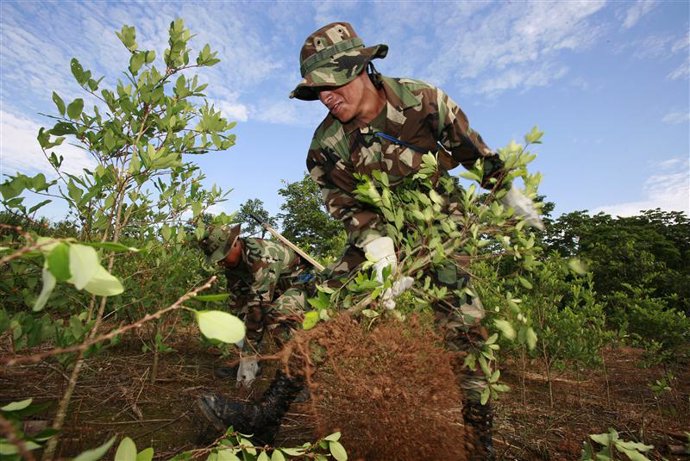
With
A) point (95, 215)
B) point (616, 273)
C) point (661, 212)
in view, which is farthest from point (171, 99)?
point (661, 212)

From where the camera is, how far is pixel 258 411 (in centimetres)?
201

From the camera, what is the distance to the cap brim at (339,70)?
86.9 inches

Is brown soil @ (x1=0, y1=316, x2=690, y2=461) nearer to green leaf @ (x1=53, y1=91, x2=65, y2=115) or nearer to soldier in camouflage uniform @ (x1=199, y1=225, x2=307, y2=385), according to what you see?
soldier in camouflage uniform @ (x1=199, y1=225, x2=307, y2=385)

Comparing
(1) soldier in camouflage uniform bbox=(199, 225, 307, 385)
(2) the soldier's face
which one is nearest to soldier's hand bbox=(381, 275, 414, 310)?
(2) the soldier's face

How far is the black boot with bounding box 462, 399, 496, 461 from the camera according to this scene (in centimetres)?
181

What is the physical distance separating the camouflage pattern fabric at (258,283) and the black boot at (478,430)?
1.98 metres

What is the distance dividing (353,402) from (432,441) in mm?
343

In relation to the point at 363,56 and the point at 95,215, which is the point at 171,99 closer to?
the point at 95,215

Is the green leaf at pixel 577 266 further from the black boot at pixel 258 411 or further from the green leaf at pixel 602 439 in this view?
the black boot at pixel 258 411

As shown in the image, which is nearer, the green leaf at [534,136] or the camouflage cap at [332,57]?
the green leaf at [534,136]

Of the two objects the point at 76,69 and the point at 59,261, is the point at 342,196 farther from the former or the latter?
the point at 59,261

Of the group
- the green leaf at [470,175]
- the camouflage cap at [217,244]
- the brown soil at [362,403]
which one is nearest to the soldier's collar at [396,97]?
the green leaf at [470,175]

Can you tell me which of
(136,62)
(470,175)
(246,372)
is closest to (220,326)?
(470,175)

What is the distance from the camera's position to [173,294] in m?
3.45
